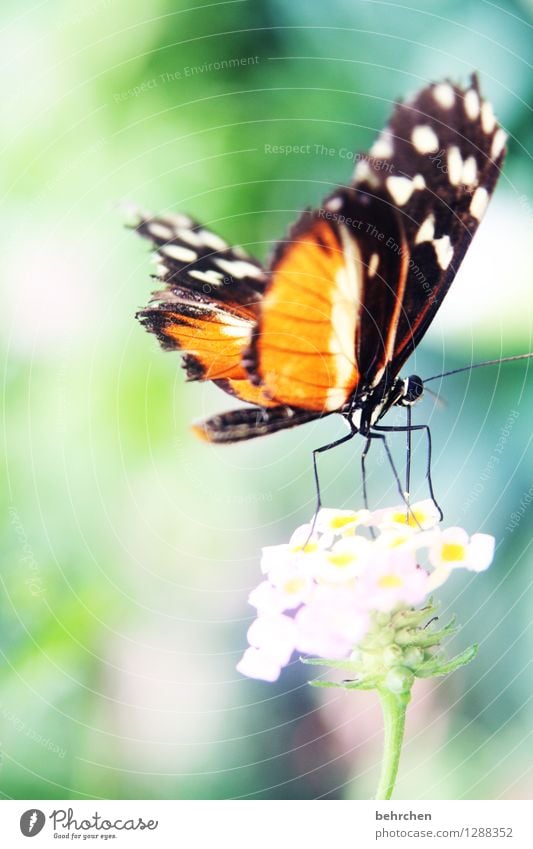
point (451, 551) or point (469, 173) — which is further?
point (469, 173)

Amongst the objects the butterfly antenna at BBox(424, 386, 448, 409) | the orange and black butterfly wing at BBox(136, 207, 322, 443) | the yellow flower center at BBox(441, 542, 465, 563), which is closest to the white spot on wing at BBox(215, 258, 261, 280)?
the orange and black butterfly wing at BBox(136, 207, 322, 443)

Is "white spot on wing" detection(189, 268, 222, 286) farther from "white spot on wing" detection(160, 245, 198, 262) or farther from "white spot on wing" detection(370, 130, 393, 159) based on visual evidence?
"white spot on wing" detection(370, 130, 393, 159)

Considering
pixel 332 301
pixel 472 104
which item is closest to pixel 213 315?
pixel 332 301

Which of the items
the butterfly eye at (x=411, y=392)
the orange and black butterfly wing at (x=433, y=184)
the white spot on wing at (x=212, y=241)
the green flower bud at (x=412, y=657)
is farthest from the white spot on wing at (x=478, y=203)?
the green flower bud at (x=412, y=657)

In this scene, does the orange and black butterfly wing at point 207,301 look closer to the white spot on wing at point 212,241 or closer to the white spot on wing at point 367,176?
the white spot on wing at point 212,241

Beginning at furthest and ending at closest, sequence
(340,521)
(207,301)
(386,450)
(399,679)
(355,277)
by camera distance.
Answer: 1. (386,450)
2. (207,301)
3. (355,277)
4. (340,521)
5. (399,679)

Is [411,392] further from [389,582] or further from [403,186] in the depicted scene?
[389,582]

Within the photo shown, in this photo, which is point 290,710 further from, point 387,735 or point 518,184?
point 518,184
